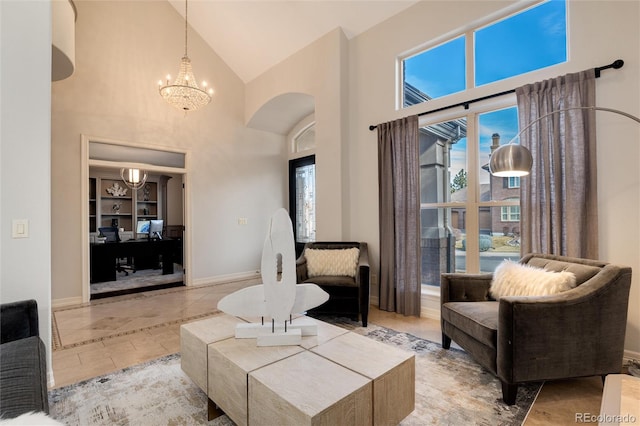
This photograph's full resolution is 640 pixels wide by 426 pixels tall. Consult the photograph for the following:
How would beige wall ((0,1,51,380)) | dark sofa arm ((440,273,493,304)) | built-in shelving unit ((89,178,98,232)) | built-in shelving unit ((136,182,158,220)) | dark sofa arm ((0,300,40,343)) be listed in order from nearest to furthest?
dark sofa arm ((0,300,40,343)), beige wall ((0,1,51,380)), dark sofa arm ((440,273,493,304)), built-in shelving unit ((89,178,98,232)), built-in shelving unit ((136,182,158,220))

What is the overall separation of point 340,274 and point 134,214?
6646 mm

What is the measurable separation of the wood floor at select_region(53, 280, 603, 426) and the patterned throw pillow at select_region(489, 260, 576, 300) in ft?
2.10

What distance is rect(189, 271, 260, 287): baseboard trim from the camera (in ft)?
16.9

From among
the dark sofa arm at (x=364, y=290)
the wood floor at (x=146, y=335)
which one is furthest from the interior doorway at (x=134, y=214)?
the dark sofa arm at (x=364, y=290)

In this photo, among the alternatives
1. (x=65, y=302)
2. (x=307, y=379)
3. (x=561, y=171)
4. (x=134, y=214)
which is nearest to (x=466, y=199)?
(x=561, y=171)

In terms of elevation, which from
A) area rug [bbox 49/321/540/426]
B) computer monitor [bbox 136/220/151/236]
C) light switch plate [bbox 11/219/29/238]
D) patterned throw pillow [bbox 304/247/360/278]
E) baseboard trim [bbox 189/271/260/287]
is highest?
light switch plate [bbox 11/219/29/238]

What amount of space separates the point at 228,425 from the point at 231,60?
5524 millimetres

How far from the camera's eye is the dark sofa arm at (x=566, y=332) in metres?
1.85

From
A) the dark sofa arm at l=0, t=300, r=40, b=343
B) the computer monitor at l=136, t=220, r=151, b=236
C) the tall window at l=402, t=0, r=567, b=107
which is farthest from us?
the computer monitor at l=136, t=220, r=151, b=236

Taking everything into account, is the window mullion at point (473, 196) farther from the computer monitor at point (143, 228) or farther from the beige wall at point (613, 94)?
the computer monitor at point (143, 228)

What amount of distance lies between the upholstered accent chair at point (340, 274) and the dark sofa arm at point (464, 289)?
2.70 ft

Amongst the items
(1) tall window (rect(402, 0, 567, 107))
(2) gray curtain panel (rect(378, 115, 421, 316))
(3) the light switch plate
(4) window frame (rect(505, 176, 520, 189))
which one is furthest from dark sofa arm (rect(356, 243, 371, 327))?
(3) the light switch plate

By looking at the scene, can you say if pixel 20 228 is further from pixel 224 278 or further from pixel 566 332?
pixel 224 278

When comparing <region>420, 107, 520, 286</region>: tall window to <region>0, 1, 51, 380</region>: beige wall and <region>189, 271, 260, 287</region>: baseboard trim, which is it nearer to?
<region>189, 271, 260, 287</region>: baseboard trim
